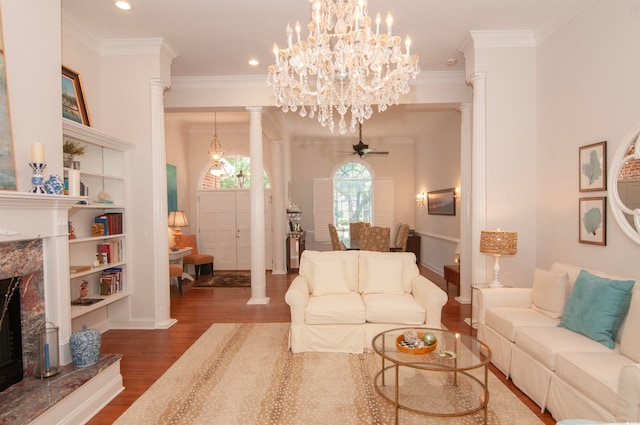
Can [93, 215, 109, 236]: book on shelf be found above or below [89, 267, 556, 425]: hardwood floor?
above

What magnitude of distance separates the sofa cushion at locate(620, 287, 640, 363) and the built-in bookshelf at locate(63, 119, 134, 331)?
4554 mm

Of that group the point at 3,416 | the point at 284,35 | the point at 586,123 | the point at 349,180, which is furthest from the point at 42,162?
the point at 349,180

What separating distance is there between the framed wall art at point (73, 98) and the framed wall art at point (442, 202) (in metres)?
6.06

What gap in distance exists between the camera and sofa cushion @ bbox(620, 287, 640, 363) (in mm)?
2242

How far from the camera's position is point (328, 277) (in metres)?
4.02

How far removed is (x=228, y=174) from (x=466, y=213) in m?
5.51

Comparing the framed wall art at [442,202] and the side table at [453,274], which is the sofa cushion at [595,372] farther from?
the framed wall art at [442,202]

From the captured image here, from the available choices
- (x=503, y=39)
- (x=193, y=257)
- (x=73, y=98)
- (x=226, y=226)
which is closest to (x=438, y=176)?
(x=503, y=39)

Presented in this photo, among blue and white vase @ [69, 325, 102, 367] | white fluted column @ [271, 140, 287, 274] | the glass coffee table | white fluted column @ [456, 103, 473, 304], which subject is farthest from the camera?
white fluted column @ [271, 140, 287, 274]

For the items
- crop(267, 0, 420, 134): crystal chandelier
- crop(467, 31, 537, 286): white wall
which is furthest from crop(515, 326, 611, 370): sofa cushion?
crop(267, 0, 420, 134): crystal chandelier

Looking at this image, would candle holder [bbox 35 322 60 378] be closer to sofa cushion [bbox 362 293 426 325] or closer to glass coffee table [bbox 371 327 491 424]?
glass coffee table [bbox 371 327 491 424]

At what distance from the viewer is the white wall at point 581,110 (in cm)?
290

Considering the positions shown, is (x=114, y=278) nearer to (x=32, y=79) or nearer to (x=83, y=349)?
(x=83, y=349)

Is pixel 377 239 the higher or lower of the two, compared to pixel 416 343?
higher
